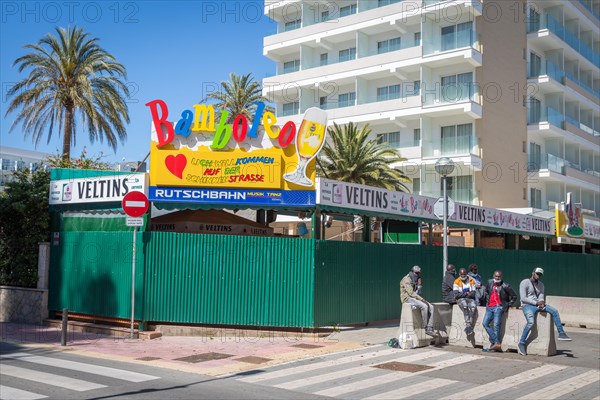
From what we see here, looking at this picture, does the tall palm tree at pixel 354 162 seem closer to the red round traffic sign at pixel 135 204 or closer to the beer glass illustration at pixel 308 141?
the beer glass illustration at pixel 308 141

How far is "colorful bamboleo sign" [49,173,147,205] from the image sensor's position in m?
16.3

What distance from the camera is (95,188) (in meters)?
17.2

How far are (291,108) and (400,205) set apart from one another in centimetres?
3564

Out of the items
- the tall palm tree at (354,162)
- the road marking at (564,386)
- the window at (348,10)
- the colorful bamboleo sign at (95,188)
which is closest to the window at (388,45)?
the window at (348,10)

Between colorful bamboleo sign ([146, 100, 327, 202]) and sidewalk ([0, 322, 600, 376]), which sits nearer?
sidewalk ([0, 322, 600, 376])

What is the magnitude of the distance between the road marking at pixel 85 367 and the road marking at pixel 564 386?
619 cm

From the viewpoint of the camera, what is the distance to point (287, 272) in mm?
15750

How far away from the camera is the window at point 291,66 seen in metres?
53.0

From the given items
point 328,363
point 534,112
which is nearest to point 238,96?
point 534,112

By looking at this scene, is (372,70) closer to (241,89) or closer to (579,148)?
(241,89)

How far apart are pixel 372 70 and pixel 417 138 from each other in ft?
19.8

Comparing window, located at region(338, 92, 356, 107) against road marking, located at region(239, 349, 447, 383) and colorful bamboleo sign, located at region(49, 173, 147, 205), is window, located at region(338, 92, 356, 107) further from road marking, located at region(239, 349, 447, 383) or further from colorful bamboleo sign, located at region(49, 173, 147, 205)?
road marking, located at region(239, 349, 447, 383)

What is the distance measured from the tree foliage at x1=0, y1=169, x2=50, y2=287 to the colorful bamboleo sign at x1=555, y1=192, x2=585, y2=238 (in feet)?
77.8

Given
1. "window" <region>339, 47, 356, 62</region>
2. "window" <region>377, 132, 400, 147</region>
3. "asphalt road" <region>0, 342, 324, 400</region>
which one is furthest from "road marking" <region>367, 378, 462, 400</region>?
"window" <region>339, 47, 356, 62</region>
